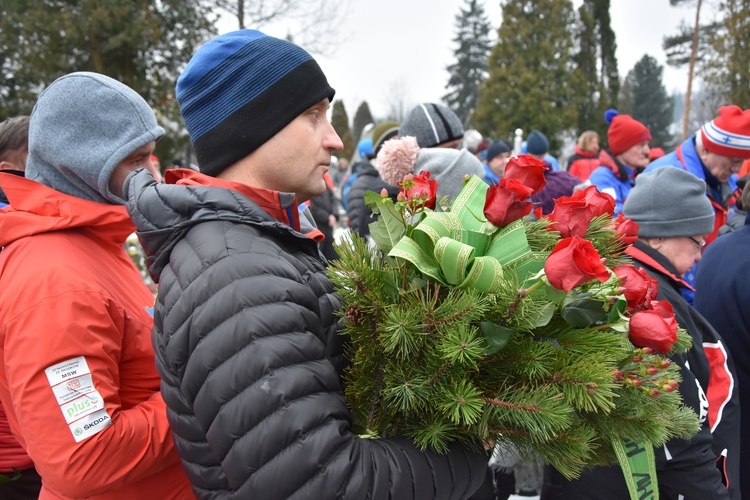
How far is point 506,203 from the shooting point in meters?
1.27

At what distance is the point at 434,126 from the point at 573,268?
3124mm

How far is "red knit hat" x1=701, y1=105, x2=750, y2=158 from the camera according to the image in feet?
13.3

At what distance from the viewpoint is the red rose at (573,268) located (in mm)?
1101

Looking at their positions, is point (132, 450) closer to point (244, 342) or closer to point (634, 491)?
point (244, 342)

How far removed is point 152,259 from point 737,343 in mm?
2700

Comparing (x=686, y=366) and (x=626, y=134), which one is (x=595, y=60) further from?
(x=686, y=366)

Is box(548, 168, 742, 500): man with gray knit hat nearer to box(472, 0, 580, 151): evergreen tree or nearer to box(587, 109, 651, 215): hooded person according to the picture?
box(587, 109, 651, 215): hooded person

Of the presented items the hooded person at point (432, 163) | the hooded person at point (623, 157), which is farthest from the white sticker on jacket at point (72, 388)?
the hooded person at point (623, 157)

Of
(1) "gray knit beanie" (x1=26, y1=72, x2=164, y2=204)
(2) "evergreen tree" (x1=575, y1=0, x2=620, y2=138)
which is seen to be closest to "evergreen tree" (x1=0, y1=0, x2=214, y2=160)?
(1) "gray knit beanie" (x1=26, y1=72, x2=164, y2=204)

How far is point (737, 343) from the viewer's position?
112 inches

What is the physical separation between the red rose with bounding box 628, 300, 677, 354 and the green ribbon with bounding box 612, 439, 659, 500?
232 millimetres

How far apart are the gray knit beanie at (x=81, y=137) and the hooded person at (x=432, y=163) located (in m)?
1.73

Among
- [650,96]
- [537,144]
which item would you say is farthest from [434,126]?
[650,96]

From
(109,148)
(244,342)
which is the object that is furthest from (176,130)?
(244,342)
